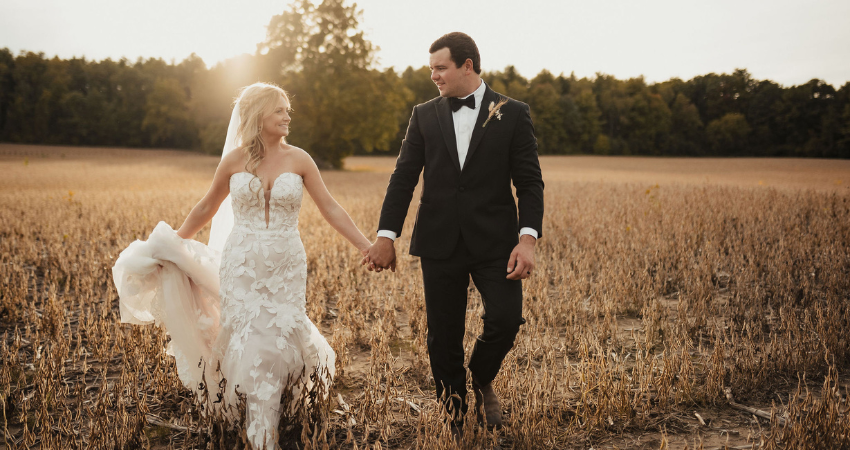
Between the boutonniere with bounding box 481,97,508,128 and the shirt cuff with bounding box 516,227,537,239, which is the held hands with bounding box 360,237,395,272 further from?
the boutonniere with bounding box 481,97,508,128

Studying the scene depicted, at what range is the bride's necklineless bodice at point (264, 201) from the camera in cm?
323

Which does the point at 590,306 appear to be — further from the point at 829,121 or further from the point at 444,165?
the point at 829,121

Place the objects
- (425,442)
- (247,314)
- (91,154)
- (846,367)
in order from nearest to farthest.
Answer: (425,442), (247,314), (846,367), (91,154)

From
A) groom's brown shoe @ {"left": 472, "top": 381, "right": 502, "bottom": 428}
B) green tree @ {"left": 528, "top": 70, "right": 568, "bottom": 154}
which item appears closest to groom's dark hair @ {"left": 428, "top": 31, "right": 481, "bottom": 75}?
groom's brown shoe @ {"left": 472, "top": 381, "right": 502, "bottom": 428}

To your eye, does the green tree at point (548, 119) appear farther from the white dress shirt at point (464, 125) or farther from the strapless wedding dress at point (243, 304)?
the strapless wedding dress at point (243, 304)

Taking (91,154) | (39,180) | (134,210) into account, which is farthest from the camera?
(91,154)

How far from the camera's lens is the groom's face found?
10.3 feet

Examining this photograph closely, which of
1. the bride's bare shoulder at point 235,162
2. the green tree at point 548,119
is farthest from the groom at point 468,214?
the green tree at point 548,119

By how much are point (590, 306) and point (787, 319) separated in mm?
1743

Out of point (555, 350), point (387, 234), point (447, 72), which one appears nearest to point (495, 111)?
point (447, 72)

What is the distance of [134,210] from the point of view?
1295 cm

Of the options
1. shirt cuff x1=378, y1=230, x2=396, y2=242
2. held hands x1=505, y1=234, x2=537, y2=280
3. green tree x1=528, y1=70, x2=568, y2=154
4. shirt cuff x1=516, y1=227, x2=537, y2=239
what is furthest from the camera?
green tree x1=528, y1=70, x2=568, y2=154

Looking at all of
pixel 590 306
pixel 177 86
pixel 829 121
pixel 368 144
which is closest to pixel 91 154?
pixel 177 86

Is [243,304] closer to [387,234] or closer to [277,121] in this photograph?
[387,234]
